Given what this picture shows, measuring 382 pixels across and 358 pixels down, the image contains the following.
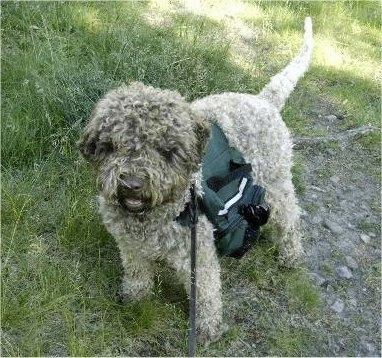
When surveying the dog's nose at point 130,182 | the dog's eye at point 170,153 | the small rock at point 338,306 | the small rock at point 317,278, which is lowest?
the small rock at point 317,278

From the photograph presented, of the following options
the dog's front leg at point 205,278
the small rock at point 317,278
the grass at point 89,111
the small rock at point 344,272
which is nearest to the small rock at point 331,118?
the grass at point 89,111

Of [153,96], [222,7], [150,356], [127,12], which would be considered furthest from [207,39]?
[150,356]

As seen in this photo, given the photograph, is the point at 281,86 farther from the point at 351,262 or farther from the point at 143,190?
the point at 143,190

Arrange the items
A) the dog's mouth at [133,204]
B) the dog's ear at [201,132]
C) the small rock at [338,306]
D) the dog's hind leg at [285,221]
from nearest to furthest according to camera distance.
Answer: the dog's mouth at [133,204] < the dog's ear at [201,132] < the small rock at [338,306] < the dog's hind leg at [285,221]

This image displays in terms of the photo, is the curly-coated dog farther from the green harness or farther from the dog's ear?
the green harness

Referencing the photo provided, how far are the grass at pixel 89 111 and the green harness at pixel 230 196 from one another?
1.94 ft

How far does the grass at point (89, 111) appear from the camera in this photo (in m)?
3.76

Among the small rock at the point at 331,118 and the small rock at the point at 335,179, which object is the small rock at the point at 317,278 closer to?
the small rock at the point at 335,179

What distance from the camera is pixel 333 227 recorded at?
5090 millimetres

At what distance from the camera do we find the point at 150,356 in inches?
146

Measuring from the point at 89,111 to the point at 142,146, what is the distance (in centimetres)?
213

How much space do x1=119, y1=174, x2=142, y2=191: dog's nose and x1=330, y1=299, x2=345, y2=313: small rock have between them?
6.84 ft

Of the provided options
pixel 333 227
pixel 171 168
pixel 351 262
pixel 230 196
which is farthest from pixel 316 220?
pixel 171 168

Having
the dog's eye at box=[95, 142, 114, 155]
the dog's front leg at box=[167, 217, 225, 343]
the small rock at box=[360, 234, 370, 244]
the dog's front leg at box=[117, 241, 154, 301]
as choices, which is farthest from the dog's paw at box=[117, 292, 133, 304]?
the small rock at box=[360, 234, 370, 244]
